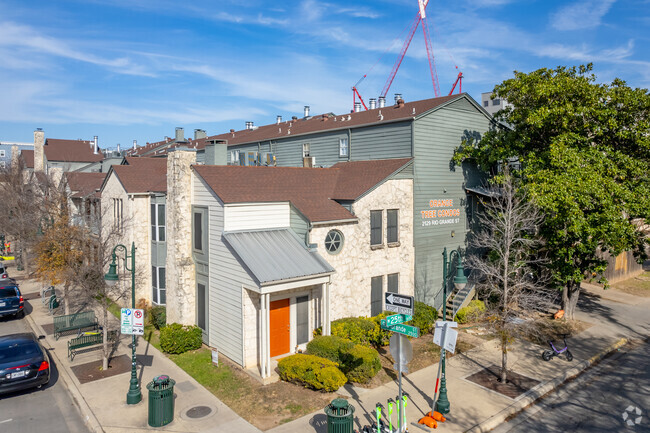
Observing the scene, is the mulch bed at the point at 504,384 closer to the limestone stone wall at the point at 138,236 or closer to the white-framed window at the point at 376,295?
the white-framed window at the point at 376,295

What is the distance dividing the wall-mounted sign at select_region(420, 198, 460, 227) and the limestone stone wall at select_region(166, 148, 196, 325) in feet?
36.9

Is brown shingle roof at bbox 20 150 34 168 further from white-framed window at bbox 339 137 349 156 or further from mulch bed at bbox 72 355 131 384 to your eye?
mulch bed at bbox 72 355 131 384

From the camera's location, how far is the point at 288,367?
14.2 m

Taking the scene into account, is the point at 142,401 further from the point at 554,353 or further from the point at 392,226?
the point at 554,353

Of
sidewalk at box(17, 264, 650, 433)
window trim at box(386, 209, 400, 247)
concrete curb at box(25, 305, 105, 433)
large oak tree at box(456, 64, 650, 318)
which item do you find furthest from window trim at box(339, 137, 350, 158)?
concrete curb at box(25, 305, 105, 433)

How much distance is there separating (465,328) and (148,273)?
17.0 meters

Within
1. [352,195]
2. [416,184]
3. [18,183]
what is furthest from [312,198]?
[18,183]

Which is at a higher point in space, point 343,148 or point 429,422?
point 343,148

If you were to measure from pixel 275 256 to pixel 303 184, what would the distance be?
4.92m

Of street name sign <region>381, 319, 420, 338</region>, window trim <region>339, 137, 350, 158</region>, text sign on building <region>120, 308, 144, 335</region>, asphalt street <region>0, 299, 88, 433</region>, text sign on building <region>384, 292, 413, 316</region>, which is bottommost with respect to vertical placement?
asphalt street <region>0, 299, 88, 433</region>

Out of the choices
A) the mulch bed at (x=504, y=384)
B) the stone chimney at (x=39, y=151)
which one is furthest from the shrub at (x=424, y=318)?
the stone chimney at (x=39, y=151)

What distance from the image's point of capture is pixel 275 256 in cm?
1596

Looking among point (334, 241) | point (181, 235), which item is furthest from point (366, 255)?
point (181, 235)

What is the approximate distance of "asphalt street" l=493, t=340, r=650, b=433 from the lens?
12.0 metres
